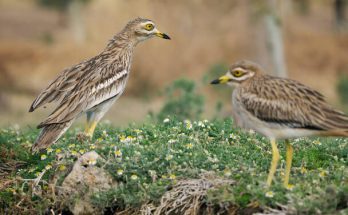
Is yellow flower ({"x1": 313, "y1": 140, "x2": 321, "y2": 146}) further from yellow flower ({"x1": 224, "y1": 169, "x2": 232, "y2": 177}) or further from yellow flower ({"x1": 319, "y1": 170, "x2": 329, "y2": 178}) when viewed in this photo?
yellow flower ({"x1": 224, "y1": 169, "x2": 232, "y2": 177})

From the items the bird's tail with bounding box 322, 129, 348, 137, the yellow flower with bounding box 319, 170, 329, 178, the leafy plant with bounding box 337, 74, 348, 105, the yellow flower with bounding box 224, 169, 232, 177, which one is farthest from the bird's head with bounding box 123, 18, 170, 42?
the leafy plant with bounding box 337, 74, 348, 105

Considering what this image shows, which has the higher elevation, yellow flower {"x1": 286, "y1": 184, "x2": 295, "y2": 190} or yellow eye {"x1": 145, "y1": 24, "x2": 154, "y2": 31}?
yellow eye {"x1": 145, "y1": 24, "x2": 154, "y2": 31}

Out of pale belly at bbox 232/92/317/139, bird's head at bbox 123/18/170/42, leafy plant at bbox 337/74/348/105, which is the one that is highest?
leafy plant at bbox 337/74/348/105

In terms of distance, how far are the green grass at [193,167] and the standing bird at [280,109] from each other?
1.12ft

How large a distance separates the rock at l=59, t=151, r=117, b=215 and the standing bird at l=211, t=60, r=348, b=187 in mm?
1526

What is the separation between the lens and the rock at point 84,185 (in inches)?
336

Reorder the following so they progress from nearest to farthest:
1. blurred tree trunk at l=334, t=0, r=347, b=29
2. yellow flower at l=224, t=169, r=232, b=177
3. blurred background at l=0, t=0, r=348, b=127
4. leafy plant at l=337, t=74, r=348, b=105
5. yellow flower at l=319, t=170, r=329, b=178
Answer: yellow flower at l=224, t=169, r=232, b=177
yellow flower at l=319, t=170, r=329, b=178
leafy plant at l=337, t=74, r=348, b=105
blurred background at l=0, t=0, r=348, b=127
blurred tree trunk at l=334, t=0, r=347, b=29

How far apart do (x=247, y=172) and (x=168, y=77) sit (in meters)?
20.5

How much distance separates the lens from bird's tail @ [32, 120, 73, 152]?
30.9ft

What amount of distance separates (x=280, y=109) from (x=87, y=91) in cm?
302

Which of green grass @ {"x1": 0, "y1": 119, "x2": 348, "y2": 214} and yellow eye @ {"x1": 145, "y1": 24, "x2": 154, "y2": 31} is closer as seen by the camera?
green grass @ {"x1": 0, "y1": 119, "x2": 348, "y2": 214}

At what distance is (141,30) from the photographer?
449 inches

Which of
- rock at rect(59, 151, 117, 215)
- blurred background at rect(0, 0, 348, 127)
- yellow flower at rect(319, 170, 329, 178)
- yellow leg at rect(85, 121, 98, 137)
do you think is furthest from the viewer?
blurred background at rect(0, 0, 348, 127)

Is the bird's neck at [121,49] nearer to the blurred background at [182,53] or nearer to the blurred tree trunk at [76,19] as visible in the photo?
the blurred background at [182,53]
